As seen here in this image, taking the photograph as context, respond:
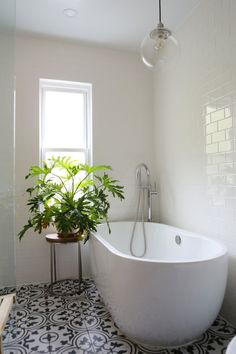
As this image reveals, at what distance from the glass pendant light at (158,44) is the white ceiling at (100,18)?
0.98 meters

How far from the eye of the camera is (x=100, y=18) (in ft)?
8.50

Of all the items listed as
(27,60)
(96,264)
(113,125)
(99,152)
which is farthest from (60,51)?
(96,264)

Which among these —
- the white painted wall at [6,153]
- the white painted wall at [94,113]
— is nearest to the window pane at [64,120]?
the white painted wall at [94,113]

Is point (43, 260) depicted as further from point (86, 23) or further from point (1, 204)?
point (86, 23)

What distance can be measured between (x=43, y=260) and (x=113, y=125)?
5.85 ft

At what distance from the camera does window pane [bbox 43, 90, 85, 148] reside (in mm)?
3100

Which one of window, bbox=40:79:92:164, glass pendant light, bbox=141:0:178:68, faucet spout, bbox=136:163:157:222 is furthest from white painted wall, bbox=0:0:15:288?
faucet spout, bbox=136:163:157:222

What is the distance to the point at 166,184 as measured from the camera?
307cm

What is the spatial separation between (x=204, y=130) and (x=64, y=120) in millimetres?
1672

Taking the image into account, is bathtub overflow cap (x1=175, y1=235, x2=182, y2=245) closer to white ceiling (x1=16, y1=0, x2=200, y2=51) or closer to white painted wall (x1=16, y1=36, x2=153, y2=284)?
white painted wall (x1=16, y1=36, x2=153, y2=284)

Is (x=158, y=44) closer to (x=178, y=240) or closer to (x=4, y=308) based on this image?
(x=178, y=240)

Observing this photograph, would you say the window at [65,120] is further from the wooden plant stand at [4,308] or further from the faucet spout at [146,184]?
the wooden plant stand at [4,308]

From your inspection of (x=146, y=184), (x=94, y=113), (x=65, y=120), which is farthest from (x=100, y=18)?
(x=146, y=184)

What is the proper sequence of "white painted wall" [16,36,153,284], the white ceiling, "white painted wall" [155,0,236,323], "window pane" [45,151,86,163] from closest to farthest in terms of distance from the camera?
"white painted wall" [155,0,236,323] < the white ceiling < "white painted wall" [16,36,153,284] < "window pane" [45,151,86,163]
